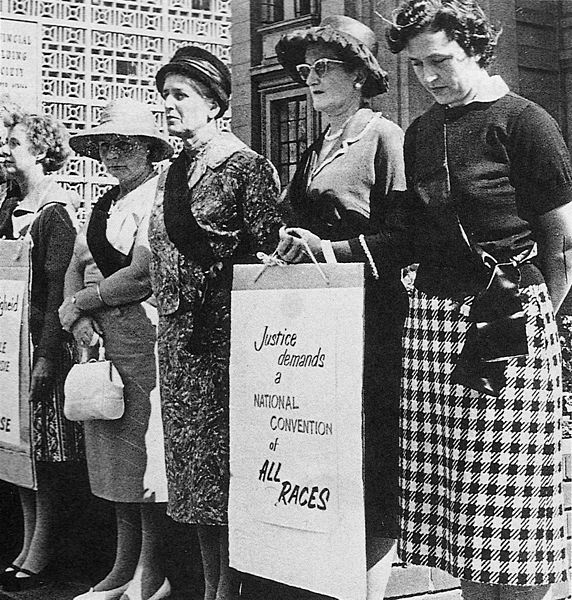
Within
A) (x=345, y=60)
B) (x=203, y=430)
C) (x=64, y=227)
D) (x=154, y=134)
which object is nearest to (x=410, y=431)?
(x=203, y=430)

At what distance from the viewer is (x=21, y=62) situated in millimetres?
4516

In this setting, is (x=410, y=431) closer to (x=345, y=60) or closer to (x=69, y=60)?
(x=345, y=60)

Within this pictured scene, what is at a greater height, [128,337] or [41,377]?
[128,337]

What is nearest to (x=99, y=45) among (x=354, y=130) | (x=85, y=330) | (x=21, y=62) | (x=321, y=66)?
(x=21, y=62)

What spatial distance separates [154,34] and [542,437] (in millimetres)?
2493

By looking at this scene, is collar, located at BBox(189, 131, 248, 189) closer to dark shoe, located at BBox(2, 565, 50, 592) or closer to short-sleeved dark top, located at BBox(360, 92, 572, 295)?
short-sleeved dark top, located at BBox(360, 92, 572, 295)

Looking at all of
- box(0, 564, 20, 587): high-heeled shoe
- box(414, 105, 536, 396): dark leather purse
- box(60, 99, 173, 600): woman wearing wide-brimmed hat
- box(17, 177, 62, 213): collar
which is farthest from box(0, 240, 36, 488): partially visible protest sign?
box(414, 105, 536, 396): dark leather purse

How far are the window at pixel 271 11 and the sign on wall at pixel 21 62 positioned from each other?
3.88 ft

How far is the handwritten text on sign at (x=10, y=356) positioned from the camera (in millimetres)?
Result: 4465

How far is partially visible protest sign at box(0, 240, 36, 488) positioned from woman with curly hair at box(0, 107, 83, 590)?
0.14 ft

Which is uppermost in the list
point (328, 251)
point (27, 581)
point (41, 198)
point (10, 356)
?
point (41, 198)

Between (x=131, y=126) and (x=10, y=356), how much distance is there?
3.81ft

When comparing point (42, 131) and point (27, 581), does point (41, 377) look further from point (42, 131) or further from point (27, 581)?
point (42, 131)

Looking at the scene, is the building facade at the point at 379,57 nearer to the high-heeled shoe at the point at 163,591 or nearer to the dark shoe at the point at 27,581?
the high-heeled shoe at the point at 163,591
